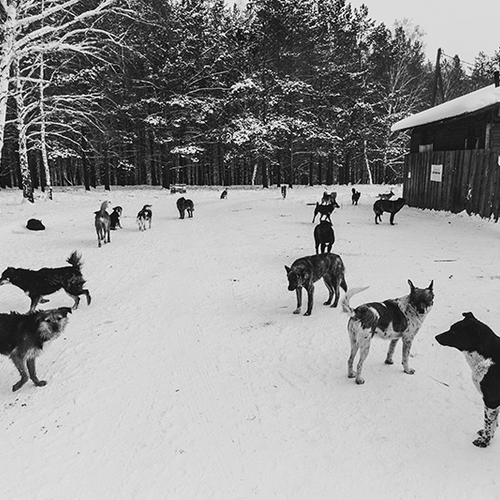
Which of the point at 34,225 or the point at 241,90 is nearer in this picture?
the point at 34,225

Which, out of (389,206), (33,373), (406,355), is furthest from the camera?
(389,206)

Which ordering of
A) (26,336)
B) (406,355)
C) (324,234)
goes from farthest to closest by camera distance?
(324,234), (406,355), (26,336)

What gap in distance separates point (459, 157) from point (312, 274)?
1403cm

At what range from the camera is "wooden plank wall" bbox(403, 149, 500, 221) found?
15.2 meters

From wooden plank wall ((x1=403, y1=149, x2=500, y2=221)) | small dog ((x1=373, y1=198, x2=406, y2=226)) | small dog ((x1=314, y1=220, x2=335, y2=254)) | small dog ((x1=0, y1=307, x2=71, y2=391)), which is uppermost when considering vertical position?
wooden plank wall ((x1=403, y1=149, x2=500, y2=221))

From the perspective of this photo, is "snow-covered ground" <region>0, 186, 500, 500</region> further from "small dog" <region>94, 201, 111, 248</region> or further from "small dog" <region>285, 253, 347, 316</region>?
"small dog" <region>94, 201, 111, 248</region>

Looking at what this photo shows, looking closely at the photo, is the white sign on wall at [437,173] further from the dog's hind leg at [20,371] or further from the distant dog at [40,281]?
the dog's hind leg at [20,371]

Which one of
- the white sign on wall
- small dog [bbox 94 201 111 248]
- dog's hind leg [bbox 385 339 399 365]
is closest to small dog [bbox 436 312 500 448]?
dog's hind leg [bbox 385 339 399 365]

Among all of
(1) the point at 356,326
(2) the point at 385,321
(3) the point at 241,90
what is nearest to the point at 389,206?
(2) the point at 385,321

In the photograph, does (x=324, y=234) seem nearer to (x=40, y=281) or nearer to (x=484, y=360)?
(x=40, y=281)

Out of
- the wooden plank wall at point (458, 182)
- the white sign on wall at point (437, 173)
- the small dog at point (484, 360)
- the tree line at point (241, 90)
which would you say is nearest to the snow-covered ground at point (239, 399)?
the small dog at point (484, 360)

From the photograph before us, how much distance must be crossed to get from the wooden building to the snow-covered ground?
Answer: 734cm

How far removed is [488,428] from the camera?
11.7 ft

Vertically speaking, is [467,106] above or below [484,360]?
above
